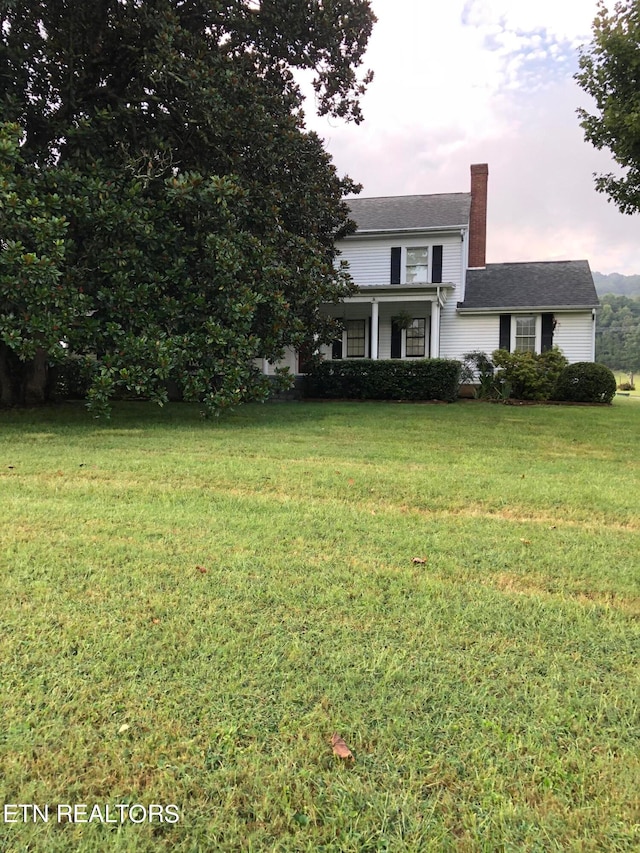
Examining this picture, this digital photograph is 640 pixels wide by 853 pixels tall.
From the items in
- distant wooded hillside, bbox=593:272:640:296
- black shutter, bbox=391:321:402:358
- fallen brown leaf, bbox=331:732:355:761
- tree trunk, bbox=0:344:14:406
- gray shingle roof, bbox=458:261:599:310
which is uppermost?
distant wooded hillside, bbox=593:272:640:296

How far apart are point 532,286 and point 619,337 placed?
5114 cm

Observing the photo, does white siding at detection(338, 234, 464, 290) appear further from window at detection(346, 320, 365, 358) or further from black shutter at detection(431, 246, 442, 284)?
window at detection(346, 320, 365, 358)

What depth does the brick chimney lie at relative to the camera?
21.4 m

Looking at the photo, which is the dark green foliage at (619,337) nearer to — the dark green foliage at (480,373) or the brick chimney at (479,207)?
the brick chimney at (479,207)

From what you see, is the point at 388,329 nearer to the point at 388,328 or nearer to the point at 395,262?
the point at 388,328

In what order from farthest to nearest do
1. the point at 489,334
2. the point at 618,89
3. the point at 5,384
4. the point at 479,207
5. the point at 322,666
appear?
the point at 479,207, the point at 489,334, the point at 5,384, the point at 618,89, the point at 322,666

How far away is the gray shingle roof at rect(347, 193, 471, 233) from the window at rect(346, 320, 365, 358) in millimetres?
3379

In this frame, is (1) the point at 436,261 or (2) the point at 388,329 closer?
(1) the point at 436,261

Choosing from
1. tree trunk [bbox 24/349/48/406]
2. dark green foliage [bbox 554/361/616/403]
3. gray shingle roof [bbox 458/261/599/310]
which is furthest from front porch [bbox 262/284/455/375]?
tree trunk [bbox 24/349/48/406]

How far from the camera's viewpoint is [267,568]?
3.00 metres

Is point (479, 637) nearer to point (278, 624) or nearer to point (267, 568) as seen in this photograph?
point (278, 624)

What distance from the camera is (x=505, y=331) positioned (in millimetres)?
18891

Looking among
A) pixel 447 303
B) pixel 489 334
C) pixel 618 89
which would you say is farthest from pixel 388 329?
pixel 618 89

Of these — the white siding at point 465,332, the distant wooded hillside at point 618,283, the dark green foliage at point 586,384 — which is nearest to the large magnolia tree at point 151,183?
the dark green foliage at point 586,384
